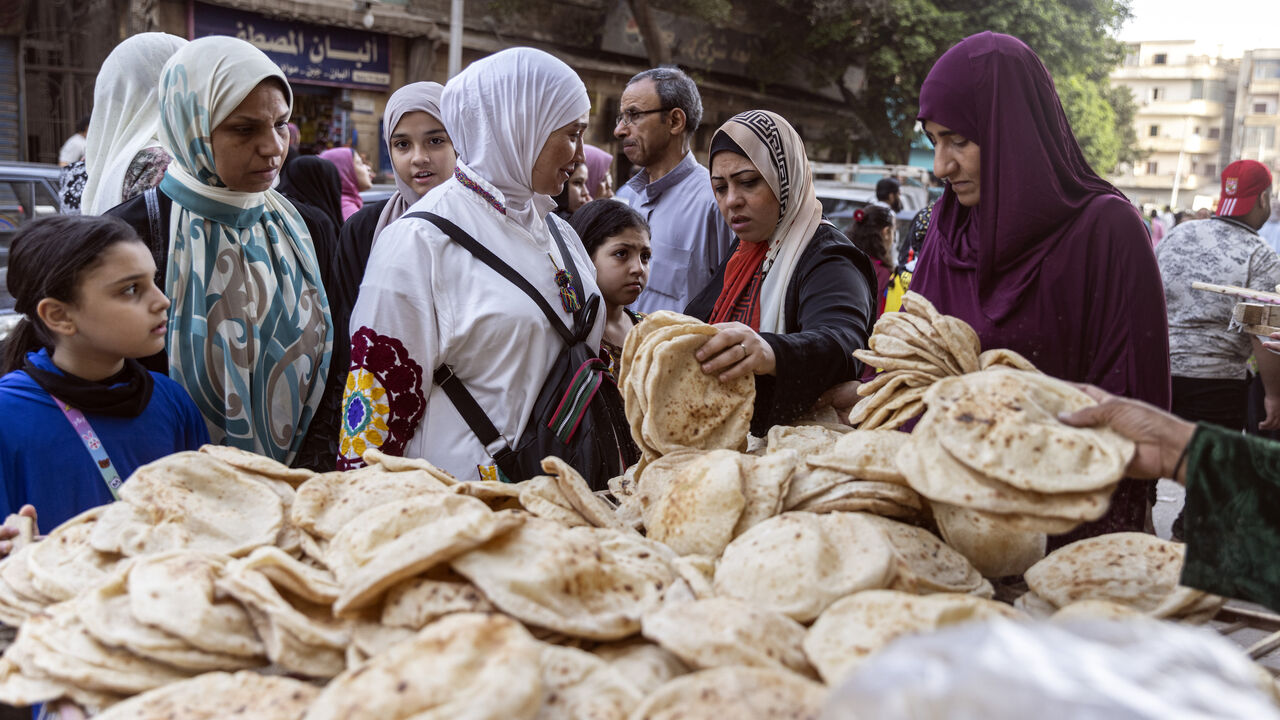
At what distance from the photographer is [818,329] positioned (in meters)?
2.34

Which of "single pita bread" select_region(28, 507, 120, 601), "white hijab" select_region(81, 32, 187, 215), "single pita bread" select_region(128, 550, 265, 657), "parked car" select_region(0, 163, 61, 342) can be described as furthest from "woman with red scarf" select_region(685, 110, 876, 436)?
"parked car" select_region(0, 163, 61, 342)

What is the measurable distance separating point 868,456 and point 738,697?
2.50ft

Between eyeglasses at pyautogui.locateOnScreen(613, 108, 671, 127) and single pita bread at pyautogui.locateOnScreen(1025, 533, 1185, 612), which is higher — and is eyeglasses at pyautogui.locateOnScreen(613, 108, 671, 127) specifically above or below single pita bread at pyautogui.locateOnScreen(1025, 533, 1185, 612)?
above

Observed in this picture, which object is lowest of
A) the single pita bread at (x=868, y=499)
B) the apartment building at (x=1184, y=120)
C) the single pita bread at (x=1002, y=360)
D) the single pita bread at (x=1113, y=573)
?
the single pita bread at (x=1113, y=573)

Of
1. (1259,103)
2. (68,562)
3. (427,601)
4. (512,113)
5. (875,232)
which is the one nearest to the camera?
(427,601)

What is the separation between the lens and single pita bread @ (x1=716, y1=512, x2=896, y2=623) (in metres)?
1.40

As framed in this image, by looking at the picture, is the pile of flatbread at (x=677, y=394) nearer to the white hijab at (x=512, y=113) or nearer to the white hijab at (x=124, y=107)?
the white hijab at (x=512, y=113)

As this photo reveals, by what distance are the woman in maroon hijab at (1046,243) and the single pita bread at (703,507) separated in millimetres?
966

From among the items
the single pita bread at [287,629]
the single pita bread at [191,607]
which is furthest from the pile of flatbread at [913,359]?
the single pita bread at [191,607]

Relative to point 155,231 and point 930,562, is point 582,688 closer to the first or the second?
point 930,562

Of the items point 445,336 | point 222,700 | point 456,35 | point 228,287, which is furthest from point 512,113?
point 456,35

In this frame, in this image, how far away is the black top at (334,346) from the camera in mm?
2406

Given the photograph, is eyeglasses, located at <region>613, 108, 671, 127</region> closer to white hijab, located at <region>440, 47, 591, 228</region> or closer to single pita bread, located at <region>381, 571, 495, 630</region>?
white hijab, located at <region>440, 47, 591, 228</region>

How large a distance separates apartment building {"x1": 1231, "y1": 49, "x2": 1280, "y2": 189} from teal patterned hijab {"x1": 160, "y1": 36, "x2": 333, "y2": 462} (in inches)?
2645
